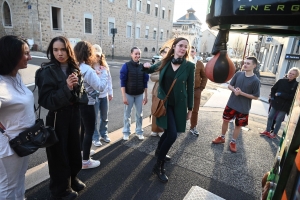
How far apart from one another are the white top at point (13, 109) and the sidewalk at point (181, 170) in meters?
1.06

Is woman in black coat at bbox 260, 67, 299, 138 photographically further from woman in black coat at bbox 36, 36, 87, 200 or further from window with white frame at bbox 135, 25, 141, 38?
window with white frame at bbox 135, 25, 141, 38

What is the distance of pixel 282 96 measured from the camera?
4293 mm

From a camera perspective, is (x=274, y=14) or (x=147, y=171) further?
(x=147, y=171)

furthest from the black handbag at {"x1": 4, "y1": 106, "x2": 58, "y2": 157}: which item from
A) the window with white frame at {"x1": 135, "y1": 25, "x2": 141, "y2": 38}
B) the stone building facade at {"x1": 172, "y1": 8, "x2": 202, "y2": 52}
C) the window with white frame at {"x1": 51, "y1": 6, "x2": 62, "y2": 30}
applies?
the stone building facade at {"x1": 172, "y1": 8, "x2": 202, "y2": 52}

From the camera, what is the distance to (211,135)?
174 inches

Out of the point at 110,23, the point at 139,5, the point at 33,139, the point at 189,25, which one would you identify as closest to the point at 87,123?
the point at 33,139

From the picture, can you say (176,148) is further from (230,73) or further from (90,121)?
(230,73)

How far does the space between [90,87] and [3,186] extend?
1419mm

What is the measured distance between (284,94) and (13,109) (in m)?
4.92

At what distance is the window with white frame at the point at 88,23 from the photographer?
21.0 metres

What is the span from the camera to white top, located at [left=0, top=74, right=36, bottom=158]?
5.11ft

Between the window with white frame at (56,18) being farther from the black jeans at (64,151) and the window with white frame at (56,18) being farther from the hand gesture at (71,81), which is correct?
the hand gesture at (71,81)

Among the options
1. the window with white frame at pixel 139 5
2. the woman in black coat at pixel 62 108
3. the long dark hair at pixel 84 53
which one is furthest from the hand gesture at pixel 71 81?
the window with white frame at pixel 139 5

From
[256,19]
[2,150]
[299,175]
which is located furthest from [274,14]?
[2,150]
